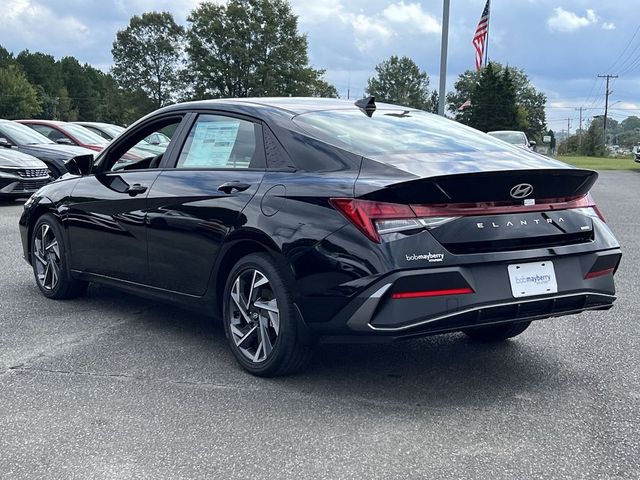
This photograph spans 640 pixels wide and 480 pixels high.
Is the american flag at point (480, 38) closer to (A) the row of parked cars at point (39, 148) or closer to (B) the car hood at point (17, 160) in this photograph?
(A) the row of parked cars at point (39, 148)

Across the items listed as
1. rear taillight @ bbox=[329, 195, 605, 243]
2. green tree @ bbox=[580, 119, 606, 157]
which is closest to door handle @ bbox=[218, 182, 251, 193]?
rear taillight @ bbox=[329, 195, 605, 243]

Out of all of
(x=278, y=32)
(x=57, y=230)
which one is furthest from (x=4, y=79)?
(x=57, y=230)

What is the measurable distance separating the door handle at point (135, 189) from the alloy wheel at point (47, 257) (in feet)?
4.07

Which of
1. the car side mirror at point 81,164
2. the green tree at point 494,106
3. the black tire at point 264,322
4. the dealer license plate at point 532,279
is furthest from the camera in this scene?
the green tree at point 494,106

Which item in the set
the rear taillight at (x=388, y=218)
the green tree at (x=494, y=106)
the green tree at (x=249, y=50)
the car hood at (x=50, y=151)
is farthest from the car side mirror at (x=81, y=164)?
the green tree at (x=249, y=50)

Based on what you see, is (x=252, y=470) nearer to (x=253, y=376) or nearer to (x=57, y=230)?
(x=253, y=376)

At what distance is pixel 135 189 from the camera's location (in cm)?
518

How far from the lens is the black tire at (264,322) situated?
4.02 metres

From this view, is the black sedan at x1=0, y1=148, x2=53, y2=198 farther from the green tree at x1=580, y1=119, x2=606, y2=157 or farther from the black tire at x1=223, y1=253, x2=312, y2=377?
the green tree at x1=580, y1=119, x2=606, y2=157

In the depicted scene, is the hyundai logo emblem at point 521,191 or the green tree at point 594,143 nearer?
the hyundai logo emblem at point 521,191

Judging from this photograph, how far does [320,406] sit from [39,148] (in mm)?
12968

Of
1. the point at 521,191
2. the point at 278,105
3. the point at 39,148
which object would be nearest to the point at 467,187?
the point at 521,191

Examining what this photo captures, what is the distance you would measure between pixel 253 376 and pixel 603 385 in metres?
1.90

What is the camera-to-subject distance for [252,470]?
311cm
